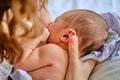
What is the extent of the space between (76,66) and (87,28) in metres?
0.15

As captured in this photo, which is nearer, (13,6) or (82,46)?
(13,6)

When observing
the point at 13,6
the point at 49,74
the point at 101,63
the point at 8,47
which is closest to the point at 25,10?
the point at 13,6

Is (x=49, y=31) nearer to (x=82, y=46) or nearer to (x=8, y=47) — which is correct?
(x=82, y=46)

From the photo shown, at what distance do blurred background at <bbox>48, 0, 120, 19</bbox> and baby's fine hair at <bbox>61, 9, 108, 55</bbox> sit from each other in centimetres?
32

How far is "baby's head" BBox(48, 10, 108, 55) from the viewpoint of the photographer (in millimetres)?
1075

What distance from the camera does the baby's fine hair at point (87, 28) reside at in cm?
107

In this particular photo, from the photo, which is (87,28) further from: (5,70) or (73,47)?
(5,70)

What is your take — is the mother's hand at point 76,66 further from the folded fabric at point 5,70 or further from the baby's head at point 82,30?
the folded fabric at point 5,70

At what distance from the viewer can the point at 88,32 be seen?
1.08 metres

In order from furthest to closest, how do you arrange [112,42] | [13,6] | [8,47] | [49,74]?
[112,42] → [49,74] → [8,47] → [13,6]

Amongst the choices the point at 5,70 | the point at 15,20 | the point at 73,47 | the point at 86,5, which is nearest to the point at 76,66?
the point at 73,47

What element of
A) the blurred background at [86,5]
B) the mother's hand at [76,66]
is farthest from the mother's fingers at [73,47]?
the blurred background at [86,5]

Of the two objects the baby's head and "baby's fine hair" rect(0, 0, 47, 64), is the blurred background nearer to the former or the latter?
the baby's head

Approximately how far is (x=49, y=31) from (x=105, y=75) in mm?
263
